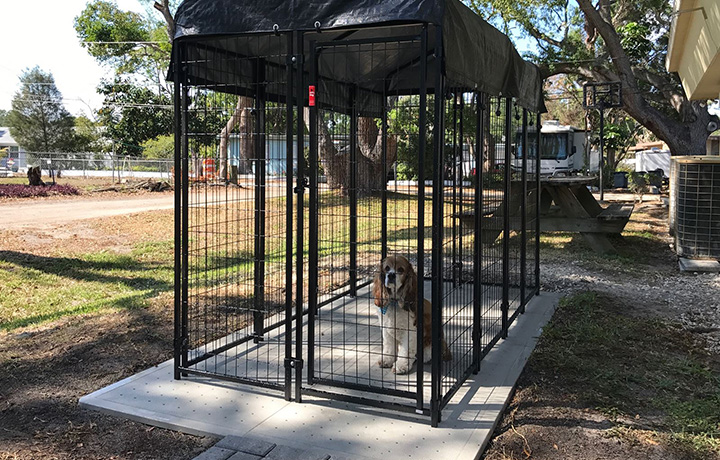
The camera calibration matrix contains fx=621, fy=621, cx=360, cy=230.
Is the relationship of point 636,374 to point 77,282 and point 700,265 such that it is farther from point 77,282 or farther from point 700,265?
point 77,282

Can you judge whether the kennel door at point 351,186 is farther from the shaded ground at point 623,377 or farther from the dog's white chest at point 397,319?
the shaded ground at point 623,377

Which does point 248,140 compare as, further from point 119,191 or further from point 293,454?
point 119,191

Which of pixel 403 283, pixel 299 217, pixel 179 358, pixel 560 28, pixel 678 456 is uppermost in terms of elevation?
pixel 560 28

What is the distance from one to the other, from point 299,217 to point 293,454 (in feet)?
4.94

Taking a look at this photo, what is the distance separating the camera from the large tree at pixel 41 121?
167ft

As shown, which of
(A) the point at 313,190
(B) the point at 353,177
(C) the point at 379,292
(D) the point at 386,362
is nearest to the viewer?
(A) the point at 313,190

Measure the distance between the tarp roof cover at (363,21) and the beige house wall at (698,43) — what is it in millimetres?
3803

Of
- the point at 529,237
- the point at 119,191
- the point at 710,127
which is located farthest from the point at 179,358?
the point at 119,191

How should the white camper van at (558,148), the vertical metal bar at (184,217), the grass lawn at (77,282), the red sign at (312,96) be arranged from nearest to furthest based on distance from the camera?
the red sign at (312,96) → the vertical metal bar at (184,217) → the grass lawn at (77,282) → the white camper van at (558,148)

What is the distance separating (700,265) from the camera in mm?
9016

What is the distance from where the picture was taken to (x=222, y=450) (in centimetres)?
340

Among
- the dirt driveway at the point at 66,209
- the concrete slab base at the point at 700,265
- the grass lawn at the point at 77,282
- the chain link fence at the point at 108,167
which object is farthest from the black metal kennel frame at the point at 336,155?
the chain link fence at the point at 108,167

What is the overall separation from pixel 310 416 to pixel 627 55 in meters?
18.5

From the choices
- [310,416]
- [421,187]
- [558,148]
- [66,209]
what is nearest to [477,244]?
[421,187]
